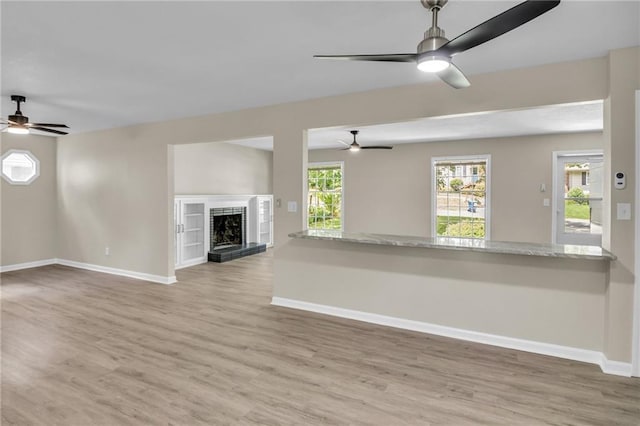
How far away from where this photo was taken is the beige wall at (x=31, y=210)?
5953 mm

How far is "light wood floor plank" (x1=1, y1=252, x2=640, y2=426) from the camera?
6.96ft

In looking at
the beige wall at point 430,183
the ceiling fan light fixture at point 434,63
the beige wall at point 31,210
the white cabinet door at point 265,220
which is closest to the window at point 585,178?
the beige wall at point 430,183

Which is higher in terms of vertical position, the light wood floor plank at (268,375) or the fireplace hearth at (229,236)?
the fireplace hearth at (229,236)

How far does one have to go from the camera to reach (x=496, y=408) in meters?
2.19

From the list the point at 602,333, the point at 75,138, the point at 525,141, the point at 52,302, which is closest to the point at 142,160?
the point at 75,138

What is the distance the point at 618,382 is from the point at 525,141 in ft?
15.4

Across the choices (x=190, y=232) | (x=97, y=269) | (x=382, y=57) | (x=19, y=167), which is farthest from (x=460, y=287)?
(x=19, y=167)

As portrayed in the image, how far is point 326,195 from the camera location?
835 centimetres

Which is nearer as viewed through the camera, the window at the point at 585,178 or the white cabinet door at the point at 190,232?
the window at the point at 585,178

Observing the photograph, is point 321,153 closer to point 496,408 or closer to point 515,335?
point 515,335

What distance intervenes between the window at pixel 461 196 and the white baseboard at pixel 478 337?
3852mm

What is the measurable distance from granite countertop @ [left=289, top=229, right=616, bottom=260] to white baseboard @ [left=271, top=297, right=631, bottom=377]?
0.82m

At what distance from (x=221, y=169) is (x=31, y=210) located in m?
3.48

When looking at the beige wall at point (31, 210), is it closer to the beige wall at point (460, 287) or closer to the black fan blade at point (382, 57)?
the beige wall at point (460, 287)
